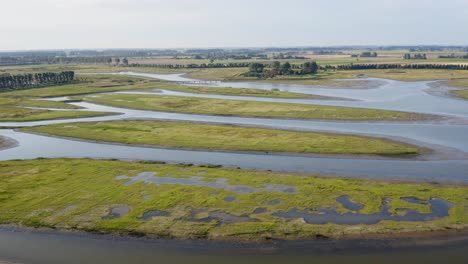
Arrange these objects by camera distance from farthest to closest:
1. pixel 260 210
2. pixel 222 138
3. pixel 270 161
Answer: pixel 222 138, pixel 270 161, pixel 260 210

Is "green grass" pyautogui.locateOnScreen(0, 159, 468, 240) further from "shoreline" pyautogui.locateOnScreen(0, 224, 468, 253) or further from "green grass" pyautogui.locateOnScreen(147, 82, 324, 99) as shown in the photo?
"green grass" pyautogui.locateOnScreen(147, 82, 324, 99)

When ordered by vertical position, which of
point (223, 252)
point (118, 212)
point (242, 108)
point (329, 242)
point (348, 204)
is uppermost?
point (242, 108)

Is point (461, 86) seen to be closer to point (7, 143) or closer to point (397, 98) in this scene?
point (397, 98)

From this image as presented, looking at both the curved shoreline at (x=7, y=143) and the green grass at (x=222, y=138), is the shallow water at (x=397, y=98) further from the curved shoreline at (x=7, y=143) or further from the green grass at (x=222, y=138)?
the curved shoreline at (x=7, y=143)

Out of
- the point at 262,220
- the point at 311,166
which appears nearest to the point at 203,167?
the point at 311,166

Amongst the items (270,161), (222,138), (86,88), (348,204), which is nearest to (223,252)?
(348,204)

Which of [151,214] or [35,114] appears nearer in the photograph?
[151,214]
